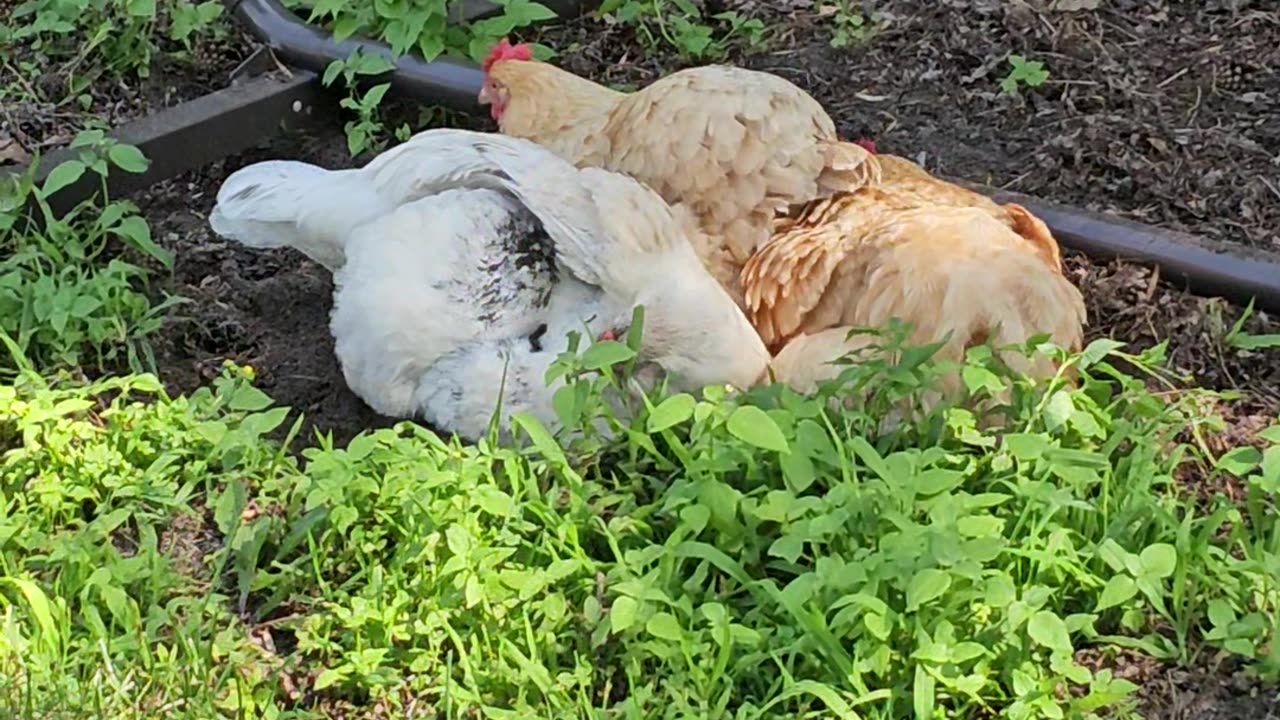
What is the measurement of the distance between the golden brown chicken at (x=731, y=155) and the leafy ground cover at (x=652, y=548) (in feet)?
1.62

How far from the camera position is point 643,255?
8.93 feet

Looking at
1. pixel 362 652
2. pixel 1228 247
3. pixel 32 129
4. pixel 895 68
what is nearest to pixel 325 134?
pixel 32 129

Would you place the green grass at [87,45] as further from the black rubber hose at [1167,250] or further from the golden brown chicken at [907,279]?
the golden brown chicken at [907,279]

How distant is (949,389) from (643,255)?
606 millimetres

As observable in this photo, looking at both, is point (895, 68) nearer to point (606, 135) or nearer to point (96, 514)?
point (606, 135)

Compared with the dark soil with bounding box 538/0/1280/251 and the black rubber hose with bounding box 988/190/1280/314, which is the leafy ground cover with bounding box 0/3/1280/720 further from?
the dark soil with bounding box 538/0/1280/251

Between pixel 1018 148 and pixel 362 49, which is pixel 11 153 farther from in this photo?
pixel 1018 148

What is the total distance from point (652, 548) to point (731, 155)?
3.08ft

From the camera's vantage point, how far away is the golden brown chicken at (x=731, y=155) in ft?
9.64

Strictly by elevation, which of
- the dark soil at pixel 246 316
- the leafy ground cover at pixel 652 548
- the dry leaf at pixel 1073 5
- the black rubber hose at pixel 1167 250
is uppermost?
the dry leaf at pixel 1073 5

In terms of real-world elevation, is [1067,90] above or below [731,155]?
below

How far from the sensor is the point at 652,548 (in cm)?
234

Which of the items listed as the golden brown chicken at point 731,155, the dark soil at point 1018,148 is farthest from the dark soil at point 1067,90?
the golden brown chicken at point 731,155

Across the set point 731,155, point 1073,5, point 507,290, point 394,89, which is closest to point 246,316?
point 507,290
